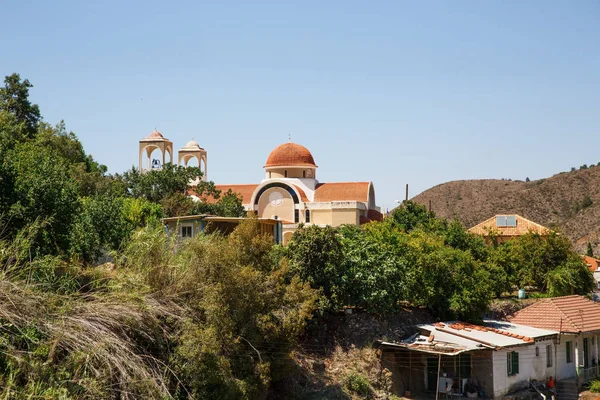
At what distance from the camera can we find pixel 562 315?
27234 millimetres

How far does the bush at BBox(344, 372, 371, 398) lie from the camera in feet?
66.6

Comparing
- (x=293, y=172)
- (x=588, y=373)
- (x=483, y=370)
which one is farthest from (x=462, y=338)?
(x=293, y=172)

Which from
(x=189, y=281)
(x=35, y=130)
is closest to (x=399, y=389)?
(x=189, y=281)

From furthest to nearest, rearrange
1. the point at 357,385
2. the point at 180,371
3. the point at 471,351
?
the point at 471,351, the point at 357,385, the point at 180,371

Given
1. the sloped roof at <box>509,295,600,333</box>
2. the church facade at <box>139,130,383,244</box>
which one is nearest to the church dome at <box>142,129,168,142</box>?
the church facade at <box>139,130,383,244</box>

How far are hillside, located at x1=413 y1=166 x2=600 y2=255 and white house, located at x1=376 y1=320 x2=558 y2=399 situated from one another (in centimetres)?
4438

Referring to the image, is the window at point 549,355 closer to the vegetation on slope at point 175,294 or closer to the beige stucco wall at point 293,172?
the vegetation on slope at point 175,294

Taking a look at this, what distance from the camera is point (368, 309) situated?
2298cm

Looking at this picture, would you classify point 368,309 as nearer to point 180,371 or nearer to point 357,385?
point 357,385

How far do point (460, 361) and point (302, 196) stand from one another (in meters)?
28.7

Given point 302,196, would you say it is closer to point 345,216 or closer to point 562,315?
point 345,216

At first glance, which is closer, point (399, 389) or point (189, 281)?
point (189, 281)

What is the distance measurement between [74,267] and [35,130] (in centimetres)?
2682

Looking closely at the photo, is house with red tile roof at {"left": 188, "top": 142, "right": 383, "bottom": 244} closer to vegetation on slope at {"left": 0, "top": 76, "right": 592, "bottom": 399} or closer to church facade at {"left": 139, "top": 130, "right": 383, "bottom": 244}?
church facade at {"left": 139, "top": 130, "right": 383, "bottom": 244}
